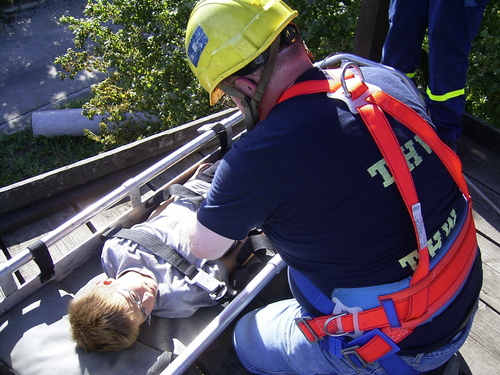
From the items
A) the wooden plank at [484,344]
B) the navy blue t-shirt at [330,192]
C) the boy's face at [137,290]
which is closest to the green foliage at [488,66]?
the wooden plank at [484,344]

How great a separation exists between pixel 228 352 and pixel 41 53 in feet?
25.7

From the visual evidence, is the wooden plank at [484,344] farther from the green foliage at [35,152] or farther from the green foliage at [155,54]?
the green foliage at [35,152]

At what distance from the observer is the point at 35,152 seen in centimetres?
634

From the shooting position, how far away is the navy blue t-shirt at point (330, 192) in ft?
4.76

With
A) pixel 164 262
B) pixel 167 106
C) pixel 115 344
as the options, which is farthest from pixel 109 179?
pixel 167 106

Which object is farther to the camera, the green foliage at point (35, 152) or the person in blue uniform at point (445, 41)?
the green foliage at point (35, 152)

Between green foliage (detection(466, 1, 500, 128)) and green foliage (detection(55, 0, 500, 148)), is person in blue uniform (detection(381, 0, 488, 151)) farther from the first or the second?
green foliage (detection(55, 0, 500, 148))

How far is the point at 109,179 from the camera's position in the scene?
3.62 metres

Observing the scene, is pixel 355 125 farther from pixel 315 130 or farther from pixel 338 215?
pixel 338 215

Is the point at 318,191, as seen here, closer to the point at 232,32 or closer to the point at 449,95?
the point at 232,32

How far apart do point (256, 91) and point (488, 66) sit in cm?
312

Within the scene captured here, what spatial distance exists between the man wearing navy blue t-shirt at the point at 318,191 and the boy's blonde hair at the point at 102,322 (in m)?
0.73

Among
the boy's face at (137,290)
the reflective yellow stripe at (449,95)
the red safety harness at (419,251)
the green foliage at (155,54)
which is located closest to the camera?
the red safety harness at (419,251)

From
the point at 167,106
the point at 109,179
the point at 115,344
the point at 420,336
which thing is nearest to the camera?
the point at 420,336
